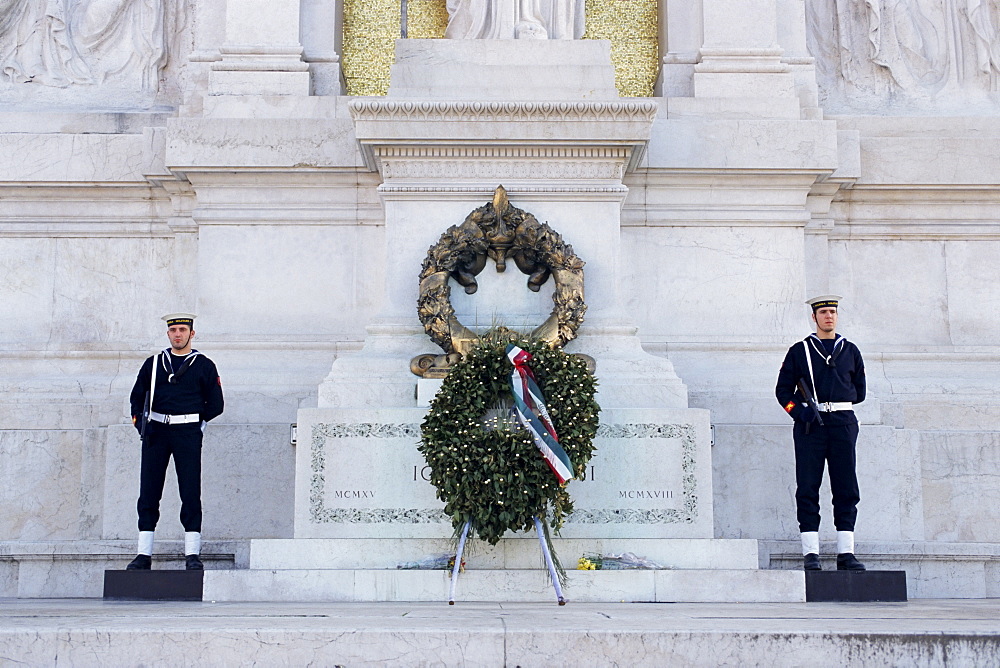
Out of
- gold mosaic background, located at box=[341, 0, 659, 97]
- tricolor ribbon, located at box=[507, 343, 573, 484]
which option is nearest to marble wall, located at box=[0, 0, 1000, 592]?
gold mosaic background, located at box=[341, 0, 659, 97]

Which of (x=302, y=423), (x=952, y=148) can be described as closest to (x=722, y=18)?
(x=952, y=148)

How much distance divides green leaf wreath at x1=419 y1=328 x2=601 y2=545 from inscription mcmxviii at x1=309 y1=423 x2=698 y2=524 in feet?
1.40

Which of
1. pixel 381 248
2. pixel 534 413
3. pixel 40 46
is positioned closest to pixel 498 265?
pixel 381 248

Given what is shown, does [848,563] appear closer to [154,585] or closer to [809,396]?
[809,396]

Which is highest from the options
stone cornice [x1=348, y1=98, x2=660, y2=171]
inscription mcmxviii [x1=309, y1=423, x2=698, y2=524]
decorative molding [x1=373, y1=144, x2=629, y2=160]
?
stone cornice [x1=348, y1=98, x2=660, y2=171]

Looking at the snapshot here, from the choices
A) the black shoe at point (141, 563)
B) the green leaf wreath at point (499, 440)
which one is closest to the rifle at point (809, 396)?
the green leaf wreath at point (499, 440)

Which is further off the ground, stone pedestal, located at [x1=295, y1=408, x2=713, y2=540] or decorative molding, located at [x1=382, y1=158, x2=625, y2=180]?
decorative molding, located at [x1=382, y1=158, x2=625, y2=180]

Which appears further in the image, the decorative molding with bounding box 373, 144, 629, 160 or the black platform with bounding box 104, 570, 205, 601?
the decorative molding with bounding box 373, 144, 629, 160

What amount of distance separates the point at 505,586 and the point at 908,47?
8.14 m

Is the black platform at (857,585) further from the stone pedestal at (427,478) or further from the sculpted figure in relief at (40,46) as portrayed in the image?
the sculpted figure in relief at (40,46)

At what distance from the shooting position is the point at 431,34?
13680 mm

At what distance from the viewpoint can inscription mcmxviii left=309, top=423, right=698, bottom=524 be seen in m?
9.52

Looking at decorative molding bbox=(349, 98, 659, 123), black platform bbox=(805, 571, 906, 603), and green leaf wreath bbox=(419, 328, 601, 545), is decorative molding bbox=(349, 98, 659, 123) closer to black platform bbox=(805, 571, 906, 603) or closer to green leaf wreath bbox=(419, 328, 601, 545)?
green leaf wreath bbox=(419, 328, 601, 545)

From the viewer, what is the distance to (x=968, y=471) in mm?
11336
